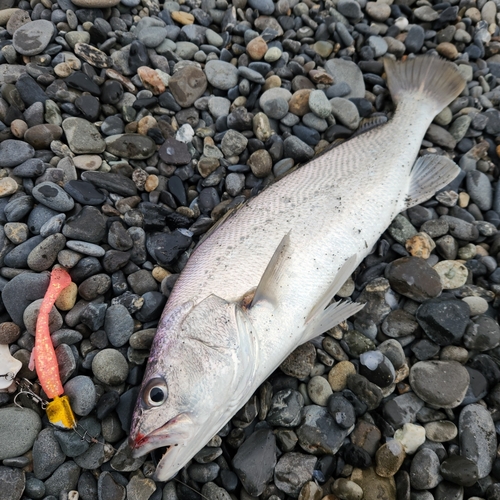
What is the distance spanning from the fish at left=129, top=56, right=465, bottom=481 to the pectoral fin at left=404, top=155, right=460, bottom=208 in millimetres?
11

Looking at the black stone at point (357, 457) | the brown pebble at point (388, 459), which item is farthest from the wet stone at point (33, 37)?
the brown pebble at point (388, 459)

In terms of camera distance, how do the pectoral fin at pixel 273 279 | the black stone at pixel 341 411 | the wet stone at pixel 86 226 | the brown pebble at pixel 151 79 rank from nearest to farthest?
the pectoral fin at pixel 273 279 → the black stone at pixel 341 411 → the wet stone at pixel 86 226 → the brown pebble at pixel 151 79

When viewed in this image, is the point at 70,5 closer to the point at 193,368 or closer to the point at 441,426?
the point at 193,368

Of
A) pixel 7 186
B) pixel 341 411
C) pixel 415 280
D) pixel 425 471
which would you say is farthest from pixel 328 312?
pixel 7 186

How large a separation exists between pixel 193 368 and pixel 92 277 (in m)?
1.21

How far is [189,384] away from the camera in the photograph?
86.9 inches

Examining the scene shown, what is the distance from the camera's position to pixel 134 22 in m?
4.08

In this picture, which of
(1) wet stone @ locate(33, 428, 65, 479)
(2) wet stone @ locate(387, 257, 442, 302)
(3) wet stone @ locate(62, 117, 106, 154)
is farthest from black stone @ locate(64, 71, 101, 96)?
(2) wet stone @ locate(387, 257, 442, 302)

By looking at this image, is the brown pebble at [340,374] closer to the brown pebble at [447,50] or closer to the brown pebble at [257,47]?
the brown pebble at [257,47]

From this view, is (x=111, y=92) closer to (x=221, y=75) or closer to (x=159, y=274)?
(x=221, y=75)

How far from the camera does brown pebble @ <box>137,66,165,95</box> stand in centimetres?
375

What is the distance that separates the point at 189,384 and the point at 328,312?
1.14 meters

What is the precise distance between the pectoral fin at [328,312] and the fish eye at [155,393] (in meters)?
1.07

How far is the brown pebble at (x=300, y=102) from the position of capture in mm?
3803
